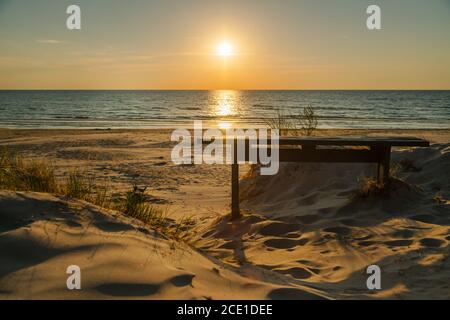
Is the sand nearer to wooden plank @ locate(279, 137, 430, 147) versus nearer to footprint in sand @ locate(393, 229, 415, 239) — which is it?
footprint in sand @ locate(393, 229, 415, 239)

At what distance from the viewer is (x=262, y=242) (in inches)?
193

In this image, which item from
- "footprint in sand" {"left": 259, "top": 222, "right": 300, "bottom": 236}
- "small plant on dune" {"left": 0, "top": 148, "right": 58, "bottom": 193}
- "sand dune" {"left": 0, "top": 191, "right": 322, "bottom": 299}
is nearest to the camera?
"sand dune" {"left": 0, "top": 191, "right": 322, "bottom": 299}

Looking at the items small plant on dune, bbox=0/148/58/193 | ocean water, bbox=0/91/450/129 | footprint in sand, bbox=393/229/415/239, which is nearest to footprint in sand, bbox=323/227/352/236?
footprint in sand, bbox=393/229/415/239

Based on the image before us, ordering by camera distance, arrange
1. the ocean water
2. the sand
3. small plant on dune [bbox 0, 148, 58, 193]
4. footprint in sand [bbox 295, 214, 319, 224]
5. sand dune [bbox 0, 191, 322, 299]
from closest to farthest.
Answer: sand dune [bbox 0, 191, 322, 299] < the sand < small plant on dune [bbox 0, 148, 58, 193] < footprint in sand [bbox 295, 214, 319, 224] < the ocean water

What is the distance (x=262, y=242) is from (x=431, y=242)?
1846 mm

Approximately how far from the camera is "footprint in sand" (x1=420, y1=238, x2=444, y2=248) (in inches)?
165

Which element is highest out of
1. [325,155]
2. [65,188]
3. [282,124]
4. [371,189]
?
[282,124]

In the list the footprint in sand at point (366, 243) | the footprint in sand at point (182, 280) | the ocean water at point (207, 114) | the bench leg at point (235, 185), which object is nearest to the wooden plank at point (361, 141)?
the bench leg at point (235, 185)

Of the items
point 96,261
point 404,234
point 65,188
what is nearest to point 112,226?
point 96,261

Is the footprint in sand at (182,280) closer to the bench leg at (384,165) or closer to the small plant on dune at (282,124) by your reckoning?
A: the bench leg at (384,165)

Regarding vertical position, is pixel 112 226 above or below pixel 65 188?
below

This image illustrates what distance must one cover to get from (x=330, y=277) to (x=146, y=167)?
312 inches

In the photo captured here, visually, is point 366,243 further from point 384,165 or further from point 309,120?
point 309,120

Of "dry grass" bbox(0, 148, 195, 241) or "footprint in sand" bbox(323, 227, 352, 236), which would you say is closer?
"dry grass" bbox(0, 148, 195, 241)
